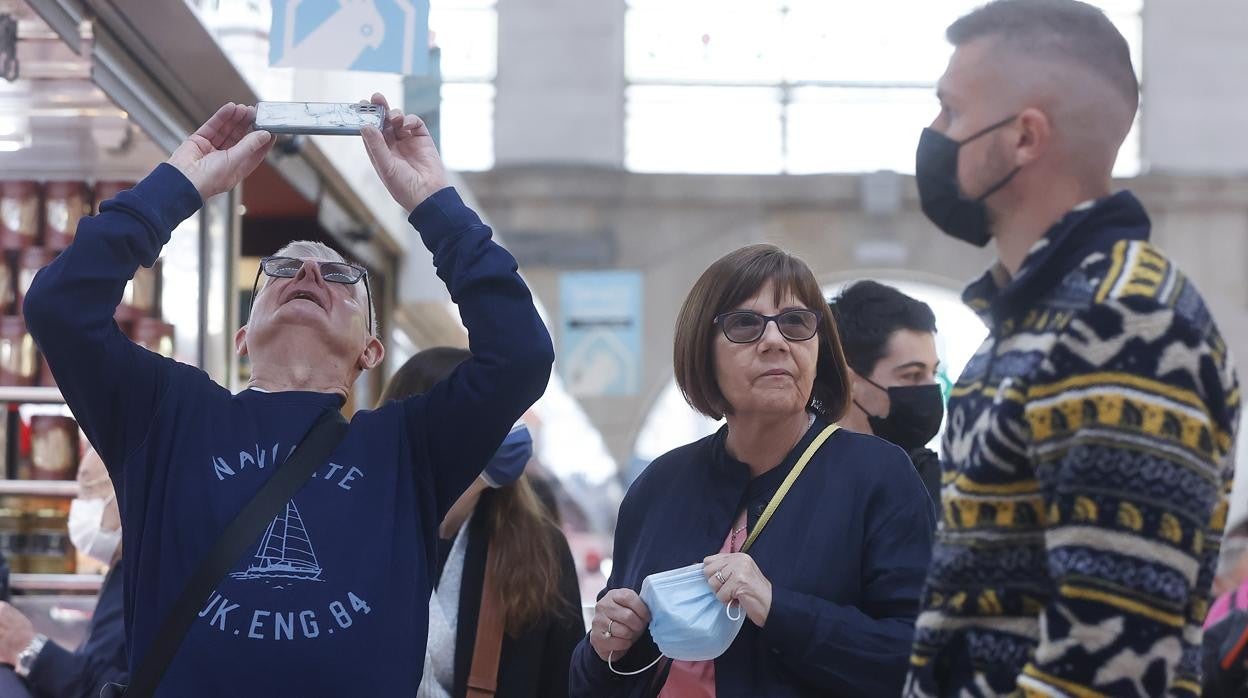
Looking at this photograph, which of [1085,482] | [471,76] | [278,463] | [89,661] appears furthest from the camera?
[471,76]

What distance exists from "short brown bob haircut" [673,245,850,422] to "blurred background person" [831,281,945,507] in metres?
0.68

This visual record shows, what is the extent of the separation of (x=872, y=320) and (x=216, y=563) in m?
1.80

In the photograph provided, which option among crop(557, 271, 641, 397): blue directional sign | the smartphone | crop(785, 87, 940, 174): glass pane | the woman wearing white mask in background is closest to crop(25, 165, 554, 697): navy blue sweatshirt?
the smartphone

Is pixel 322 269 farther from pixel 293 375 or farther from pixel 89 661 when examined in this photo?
pixel 89 661

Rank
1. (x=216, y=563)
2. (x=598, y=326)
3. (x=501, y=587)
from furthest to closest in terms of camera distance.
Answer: (x=598, y=326) → (x=501, y=587) → (x=216, y=563)

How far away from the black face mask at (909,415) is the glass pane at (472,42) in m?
20.1

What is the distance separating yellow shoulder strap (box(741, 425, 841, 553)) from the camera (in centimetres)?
267

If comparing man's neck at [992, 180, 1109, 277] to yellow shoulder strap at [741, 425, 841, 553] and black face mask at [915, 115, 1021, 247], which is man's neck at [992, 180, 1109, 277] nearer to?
black face mask at [915, 115, 1021, 247]

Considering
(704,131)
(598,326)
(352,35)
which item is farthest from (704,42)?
(352,35)

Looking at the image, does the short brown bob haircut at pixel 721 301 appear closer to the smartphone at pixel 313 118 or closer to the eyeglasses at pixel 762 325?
the eyeglasses at pixel 762 325

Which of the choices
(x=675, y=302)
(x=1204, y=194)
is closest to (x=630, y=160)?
(x=675, y=302)

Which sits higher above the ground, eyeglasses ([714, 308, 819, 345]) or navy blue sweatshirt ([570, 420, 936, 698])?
eyeglasses ([714, 308, 819, 345])

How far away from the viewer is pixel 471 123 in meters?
23.2

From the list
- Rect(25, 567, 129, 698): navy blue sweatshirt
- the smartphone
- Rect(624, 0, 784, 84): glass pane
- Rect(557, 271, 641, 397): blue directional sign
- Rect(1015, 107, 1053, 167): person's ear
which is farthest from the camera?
Rect(624, 0, 784, 84): glass pane
